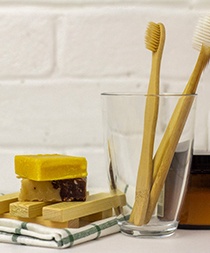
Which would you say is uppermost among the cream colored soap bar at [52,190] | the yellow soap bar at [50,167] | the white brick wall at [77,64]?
the white brick wall at [77,64]

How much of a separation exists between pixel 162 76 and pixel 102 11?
15cm

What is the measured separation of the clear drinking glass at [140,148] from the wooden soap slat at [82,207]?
15 millimetres

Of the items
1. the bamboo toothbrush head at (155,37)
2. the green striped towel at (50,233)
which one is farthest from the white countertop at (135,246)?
the bamboo toothbrush head at (155,37)

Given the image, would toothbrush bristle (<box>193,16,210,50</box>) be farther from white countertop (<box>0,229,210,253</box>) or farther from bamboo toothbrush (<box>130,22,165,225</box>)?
white countertop (<box>0,229,210,253</box>)

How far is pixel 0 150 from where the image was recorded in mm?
1116

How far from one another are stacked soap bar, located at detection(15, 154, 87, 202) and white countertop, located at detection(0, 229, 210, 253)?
0.24ft

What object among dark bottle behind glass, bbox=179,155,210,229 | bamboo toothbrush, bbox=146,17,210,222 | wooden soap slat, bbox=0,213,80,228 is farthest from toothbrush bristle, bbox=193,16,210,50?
wooden soap slat, bbox=0,213,80,228

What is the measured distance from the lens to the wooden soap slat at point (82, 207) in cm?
80

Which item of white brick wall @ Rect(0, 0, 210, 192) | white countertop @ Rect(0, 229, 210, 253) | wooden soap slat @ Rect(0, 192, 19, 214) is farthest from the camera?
white brick wall @ Rect(0, 0, 210, 192)

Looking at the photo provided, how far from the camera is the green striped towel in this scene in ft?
2.55

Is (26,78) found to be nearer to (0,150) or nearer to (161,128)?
(0,150)

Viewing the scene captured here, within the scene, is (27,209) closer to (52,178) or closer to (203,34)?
(52,178)

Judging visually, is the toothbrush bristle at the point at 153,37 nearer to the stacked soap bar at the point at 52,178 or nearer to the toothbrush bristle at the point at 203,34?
the toothbrush bristle at the point at 203,34

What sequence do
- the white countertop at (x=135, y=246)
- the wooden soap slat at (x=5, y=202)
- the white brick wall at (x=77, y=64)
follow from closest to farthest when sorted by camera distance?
the white countertop at (x=135, y=246) → the wooden soap slat at (x=5, y=202) → the white brick wall at (x=77, y=64)
